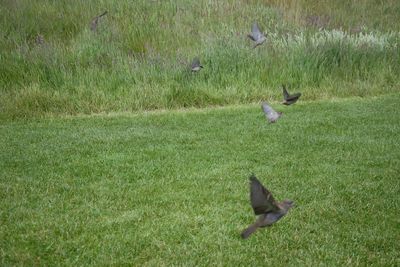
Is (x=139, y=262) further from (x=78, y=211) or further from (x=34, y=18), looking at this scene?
(x=34, y=18)

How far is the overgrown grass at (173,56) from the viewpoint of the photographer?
7.61 metres

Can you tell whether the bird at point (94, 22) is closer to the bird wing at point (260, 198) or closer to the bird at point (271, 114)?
the bird at point (271, 114)

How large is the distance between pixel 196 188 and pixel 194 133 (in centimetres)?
188

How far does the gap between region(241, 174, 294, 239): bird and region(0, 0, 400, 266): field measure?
0.28 meters

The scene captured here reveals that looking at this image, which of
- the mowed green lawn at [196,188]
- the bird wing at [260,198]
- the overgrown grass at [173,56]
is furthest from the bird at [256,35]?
the bird wing at [260,198]

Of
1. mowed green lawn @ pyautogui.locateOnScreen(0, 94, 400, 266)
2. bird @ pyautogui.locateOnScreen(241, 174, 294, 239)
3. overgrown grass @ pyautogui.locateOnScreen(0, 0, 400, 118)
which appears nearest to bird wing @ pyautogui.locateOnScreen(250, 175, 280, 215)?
bird @ pyautogui.locateOnScreen(241, 174, 294, 239)

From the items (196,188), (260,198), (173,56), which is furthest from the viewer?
(173,56)

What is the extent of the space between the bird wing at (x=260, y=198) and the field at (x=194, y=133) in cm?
42

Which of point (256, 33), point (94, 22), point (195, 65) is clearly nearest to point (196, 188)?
point (195, 65)

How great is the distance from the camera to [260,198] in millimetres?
2752

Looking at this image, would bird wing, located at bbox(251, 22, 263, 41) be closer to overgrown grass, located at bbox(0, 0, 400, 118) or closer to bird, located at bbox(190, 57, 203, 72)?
overgrown grass, located at bbox(0, 0, 400, 118)

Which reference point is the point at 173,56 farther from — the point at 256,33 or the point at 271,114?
the point at 271,114

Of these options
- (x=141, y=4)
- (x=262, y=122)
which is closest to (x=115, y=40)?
(x=141, y=4)

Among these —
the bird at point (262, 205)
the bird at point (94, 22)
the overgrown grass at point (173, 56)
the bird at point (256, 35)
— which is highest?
the bird at point (262, 205)
